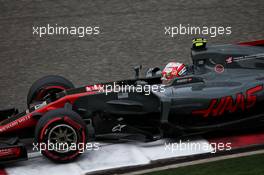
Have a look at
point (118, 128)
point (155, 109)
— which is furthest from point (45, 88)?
point (155, 109)

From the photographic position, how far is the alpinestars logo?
793 cm

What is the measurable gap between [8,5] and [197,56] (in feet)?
22.9

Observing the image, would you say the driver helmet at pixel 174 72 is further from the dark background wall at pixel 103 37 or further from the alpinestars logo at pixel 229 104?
the dark background wall at pixel 103 37

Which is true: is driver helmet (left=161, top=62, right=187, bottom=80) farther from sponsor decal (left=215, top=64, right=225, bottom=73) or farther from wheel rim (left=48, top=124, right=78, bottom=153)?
wheel rim (left=48, top=124, right=78, bottom=153)

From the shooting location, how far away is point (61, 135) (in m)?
7.48

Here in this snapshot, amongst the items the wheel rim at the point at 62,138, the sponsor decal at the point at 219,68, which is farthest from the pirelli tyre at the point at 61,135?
the sponsor decal at the point at 219,68

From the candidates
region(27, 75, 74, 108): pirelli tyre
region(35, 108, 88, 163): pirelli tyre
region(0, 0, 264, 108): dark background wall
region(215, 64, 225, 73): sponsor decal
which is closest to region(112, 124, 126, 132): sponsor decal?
region(35, 108, 88, 163): pirelli tyre

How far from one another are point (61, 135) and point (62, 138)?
0.04 m

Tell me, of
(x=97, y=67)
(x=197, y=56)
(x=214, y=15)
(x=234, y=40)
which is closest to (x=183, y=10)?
(x=214, y=15)

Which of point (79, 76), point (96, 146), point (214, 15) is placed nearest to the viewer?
point (96, 146)

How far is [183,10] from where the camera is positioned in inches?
545

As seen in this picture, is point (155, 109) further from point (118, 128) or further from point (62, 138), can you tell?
point (62, 138)

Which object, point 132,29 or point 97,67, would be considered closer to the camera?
point 97,67

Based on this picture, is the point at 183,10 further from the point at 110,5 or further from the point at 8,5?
the point at 8,5
